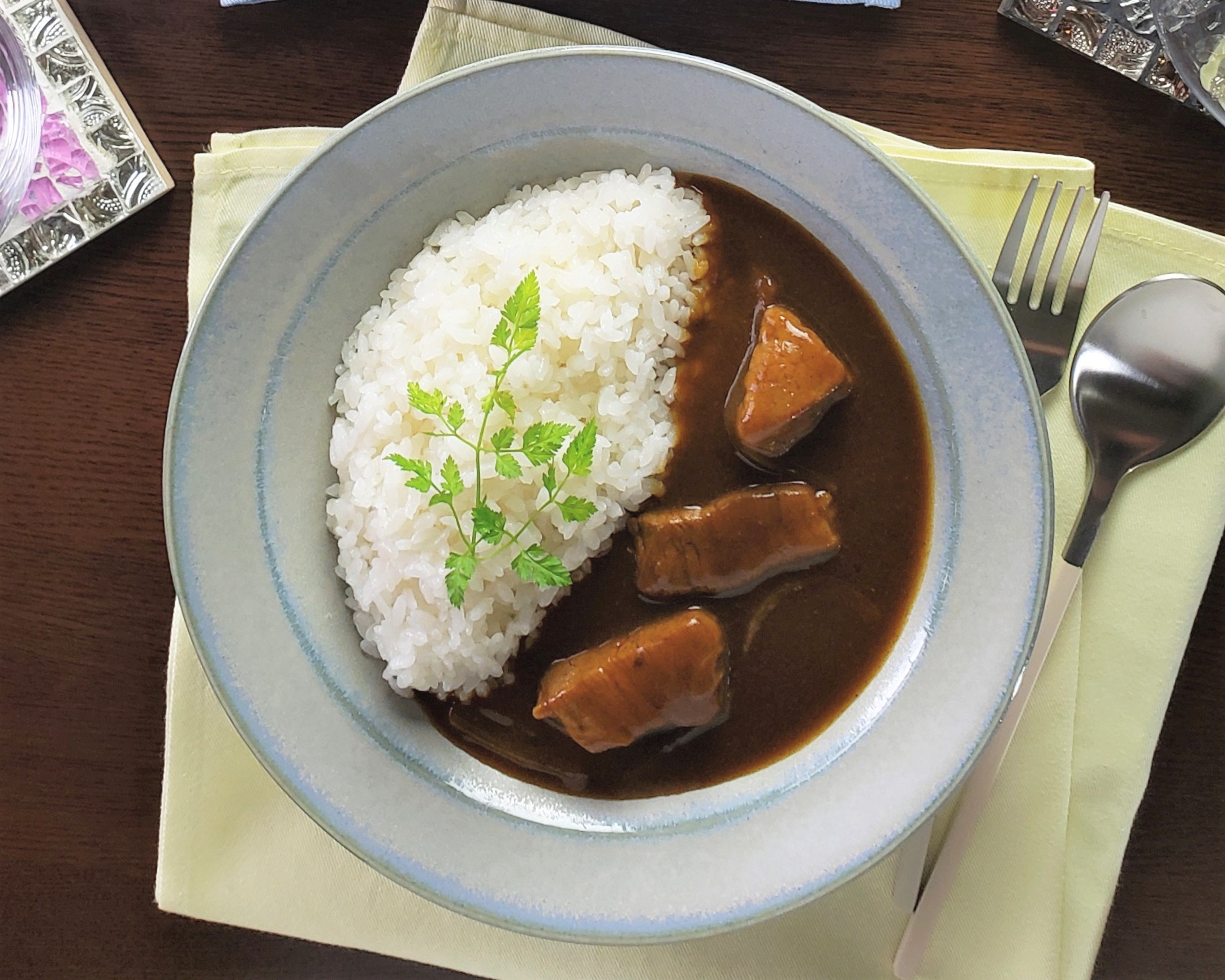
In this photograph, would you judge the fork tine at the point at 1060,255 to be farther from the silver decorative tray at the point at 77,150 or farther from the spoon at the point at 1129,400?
the silver decorative tray at the point at 77,150

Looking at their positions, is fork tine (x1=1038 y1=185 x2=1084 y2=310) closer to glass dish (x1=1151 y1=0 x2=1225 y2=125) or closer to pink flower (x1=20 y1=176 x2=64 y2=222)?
glass dish (x1=1151 y1=0 x2=1225 y2=125)

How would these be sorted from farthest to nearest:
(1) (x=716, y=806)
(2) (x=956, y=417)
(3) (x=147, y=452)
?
(3) (x=147, y=452) → (1) (x=716, y=806) → (2) (x=956, y=417)

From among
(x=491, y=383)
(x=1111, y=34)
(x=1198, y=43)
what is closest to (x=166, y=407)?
(x=491, y=383)

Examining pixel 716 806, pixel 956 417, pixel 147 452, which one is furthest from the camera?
pixel 147 452

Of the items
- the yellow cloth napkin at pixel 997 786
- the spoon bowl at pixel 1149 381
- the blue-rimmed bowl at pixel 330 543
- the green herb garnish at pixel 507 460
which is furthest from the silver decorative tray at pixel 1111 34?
the green herb garnish at pixel 507 460

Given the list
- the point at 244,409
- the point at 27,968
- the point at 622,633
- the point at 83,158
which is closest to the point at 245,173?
the point at 83,158

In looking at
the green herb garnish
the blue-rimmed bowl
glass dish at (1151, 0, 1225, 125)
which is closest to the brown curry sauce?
the blue-rimmed bowl

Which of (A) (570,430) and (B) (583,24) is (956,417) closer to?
(A) (570,430)
